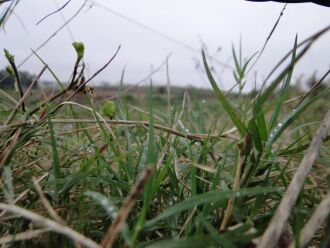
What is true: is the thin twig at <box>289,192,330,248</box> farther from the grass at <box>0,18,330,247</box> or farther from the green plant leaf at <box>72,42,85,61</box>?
the green plant leaf at <box>72,42,85,61</box>

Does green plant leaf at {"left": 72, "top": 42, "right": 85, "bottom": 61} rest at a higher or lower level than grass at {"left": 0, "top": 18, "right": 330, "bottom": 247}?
higher

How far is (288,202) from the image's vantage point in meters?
0.55

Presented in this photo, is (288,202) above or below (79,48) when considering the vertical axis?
below

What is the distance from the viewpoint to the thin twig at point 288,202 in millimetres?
509

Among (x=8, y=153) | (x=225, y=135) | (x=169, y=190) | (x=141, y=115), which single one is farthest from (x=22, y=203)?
(x=141, y=115)

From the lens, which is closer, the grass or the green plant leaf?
the grass

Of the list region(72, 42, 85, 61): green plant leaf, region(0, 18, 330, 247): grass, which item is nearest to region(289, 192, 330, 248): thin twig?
region(0, 18, 330, 247): grass

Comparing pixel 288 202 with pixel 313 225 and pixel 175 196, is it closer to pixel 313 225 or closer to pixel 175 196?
pixel 313 225

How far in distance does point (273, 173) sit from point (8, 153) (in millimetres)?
605

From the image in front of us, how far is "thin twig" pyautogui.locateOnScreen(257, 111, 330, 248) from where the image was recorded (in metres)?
0.51

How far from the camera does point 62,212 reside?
0.73 meters

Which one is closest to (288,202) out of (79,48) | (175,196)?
(175,196)

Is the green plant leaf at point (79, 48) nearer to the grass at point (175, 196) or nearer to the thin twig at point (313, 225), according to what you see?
the grass at point (175, 196)

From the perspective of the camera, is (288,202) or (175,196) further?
(175,196)
